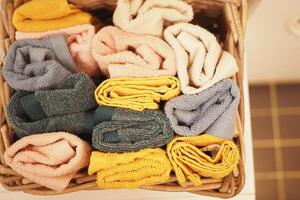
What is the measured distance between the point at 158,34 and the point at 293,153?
3.74 feet

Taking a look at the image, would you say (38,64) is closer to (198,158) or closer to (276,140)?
(198,158)

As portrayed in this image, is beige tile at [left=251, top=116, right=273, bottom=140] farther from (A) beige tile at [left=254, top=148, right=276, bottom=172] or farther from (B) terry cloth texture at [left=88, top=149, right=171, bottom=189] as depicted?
(B) terry cloth texture at [left=88, top=149, right=171, bottom=189]

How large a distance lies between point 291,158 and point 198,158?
1.13m

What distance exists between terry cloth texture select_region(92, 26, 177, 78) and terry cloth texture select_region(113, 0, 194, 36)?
0.04 ft

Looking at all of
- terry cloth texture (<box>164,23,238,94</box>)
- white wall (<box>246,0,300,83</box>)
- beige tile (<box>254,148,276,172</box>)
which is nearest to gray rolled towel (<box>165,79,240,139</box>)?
terry cloth texture (<box>164,23,238,94</box>)

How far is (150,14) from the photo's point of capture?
26.4 inches

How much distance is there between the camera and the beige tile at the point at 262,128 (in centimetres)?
168

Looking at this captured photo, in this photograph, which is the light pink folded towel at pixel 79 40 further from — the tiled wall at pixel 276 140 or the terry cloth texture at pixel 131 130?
the tiled wall at pixel 276 140

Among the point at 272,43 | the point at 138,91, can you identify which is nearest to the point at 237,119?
the point at 138,91

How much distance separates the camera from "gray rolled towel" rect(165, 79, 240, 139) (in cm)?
64

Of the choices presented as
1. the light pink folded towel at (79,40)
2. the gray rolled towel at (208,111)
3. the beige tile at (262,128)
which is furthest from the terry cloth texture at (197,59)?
the beige tile at (262,128)

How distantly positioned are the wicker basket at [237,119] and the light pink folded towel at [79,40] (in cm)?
5

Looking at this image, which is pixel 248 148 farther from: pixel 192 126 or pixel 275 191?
pixel 275 191

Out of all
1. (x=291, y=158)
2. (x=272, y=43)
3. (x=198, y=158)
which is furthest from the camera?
(x=291, y=158)
